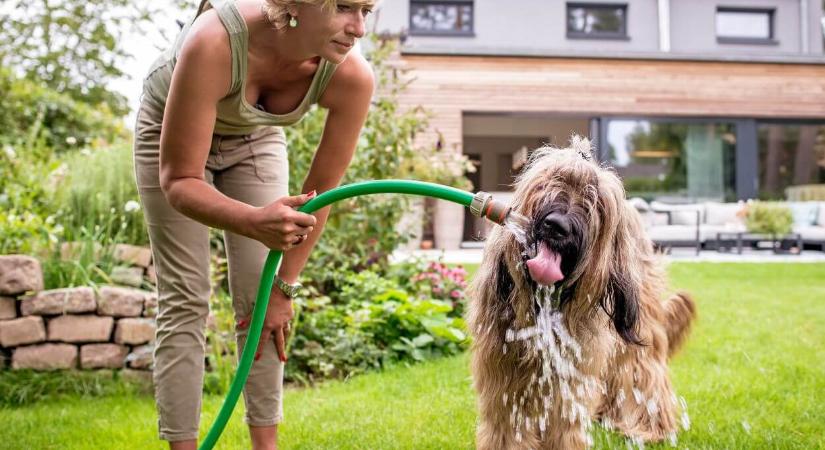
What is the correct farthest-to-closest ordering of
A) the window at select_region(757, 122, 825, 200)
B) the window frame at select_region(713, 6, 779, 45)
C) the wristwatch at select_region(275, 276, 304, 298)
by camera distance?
the window frame at select_region(713, 6, 779, 45), the window at select_region(757, 122, 825, 200), the wristwatch at select_region(275, 276, 304, 298)

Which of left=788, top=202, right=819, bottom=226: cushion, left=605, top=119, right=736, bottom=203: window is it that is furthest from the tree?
left=788, top=202, right=819, bottom=226: cushion

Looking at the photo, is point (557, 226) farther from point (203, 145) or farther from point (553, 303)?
point (203, 145)

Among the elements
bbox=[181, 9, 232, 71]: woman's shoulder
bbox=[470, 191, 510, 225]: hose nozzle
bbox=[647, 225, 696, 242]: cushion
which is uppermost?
bbox=[181, 9, 232, 71]: woman's shoulder

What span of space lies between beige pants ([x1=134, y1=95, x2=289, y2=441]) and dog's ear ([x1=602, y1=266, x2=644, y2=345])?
1.17m

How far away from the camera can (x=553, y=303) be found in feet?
7.54

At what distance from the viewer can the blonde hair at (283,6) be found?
185cm

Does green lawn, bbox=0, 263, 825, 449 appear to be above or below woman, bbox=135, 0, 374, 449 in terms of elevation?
below

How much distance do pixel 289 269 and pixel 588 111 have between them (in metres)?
14.3

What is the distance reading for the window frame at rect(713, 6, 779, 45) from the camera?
20.9 metres

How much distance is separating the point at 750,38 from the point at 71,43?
1821cm

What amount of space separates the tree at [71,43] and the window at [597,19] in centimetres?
1210

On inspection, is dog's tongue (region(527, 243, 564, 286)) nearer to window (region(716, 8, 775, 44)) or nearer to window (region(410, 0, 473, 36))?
window (region(410, 0, 473, 36))

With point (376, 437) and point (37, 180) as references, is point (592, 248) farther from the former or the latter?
point (37, 180)

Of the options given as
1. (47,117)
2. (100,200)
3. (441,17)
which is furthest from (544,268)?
(441,17)
